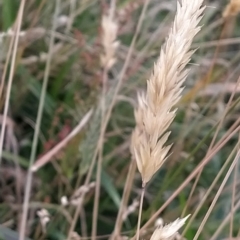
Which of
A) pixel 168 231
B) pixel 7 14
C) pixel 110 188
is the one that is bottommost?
pixel 110 188

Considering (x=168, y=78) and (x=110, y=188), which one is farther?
(x=110, y=188)

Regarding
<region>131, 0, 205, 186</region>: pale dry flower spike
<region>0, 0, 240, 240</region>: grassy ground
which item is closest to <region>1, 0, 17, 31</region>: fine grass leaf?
<region>0, 0, 240, 240</region>: grassy ground

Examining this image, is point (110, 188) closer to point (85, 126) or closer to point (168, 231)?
point (85, 126)

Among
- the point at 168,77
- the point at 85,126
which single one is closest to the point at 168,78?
the point at 168,77

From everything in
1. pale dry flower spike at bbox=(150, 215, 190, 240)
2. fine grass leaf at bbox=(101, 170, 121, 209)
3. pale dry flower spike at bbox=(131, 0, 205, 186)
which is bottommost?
fine grass leaf at bbox=(101, 170, 121, 209)

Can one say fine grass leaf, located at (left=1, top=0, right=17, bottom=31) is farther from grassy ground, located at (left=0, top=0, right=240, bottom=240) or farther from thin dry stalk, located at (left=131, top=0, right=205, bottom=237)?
thin dry stalk, located at (left=131, top=0, right=205, bottom=237)

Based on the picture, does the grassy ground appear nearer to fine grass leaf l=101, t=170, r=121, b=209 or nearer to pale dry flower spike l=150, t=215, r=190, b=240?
fine grass leaf l=101, t=170, r=121, b=209

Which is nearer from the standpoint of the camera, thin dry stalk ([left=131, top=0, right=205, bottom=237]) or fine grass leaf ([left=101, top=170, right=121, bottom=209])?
thin dry stalk ([left=131, top=0, right=205, bottom=237])

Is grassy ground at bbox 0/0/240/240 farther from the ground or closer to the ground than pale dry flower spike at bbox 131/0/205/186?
closer to the ground

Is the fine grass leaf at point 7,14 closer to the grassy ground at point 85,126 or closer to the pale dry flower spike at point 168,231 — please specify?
the grassy ground at point 85,126
